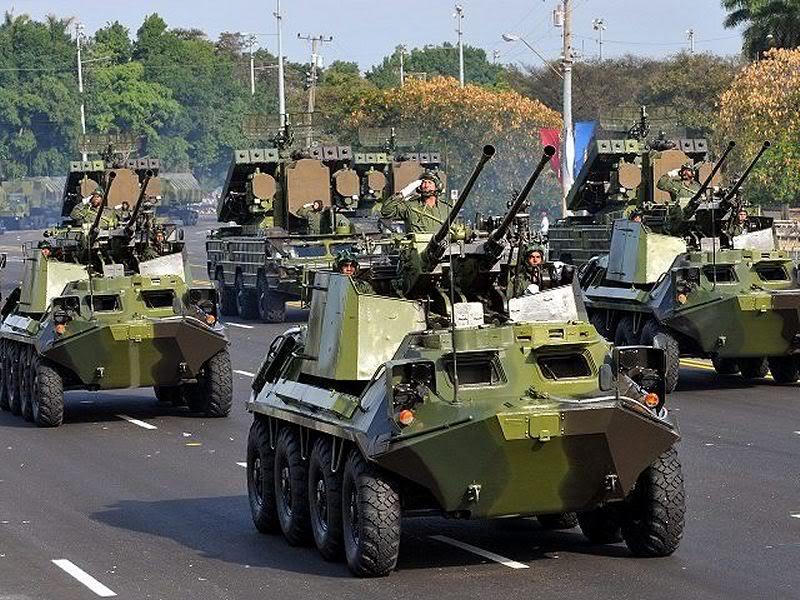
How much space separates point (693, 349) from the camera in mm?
25703

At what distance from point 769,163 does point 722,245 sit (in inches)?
1193

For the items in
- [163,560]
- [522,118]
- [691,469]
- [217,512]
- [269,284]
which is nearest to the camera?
[163,560]

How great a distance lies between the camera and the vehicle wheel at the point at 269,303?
128 ft

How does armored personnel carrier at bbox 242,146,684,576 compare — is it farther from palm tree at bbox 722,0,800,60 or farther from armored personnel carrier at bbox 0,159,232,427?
palm tree at bbox 722,0,800,60

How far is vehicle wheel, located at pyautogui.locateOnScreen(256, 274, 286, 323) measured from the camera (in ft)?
128

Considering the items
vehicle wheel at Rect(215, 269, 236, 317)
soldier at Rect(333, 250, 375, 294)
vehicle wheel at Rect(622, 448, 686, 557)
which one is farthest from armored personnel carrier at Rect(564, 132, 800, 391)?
vehicle wheel at Rect(215, 269, 236, 317)

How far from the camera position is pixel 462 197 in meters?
13.8

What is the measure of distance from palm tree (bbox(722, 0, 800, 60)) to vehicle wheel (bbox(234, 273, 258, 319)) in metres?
32.6

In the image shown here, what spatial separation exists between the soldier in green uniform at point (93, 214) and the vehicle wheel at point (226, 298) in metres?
10.5

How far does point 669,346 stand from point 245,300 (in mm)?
16926

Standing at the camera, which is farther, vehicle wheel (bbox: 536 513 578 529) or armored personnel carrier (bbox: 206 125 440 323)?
armored personnel carrier (bbox: 206 125 440 323)

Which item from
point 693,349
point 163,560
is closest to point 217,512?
point 163,560

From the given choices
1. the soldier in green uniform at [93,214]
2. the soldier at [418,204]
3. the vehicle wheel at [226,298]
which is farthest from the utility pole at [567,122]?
the soldier at [418,204]

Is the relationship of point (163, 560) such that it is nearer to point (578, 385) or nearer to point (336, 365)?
point (336, 365)
